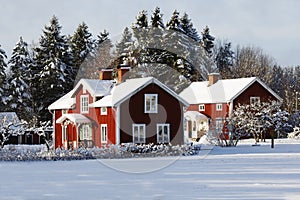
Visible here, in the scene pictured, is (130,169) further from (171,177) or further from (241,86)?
(241,86)

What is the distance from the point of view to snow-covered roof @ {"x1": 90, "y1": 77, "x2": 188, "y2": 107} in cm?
3441

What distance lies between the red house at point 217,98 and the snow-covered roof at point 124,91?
11152 millimetres

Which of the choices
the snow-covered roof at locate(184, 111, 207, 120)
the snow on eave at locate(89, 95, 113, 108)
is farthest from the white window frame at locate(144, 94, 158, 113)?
the snow-covered roof at locate(184, 111, 207, 120)

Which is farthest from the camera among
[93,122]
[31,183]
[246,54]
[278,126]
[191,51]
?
[246,54]

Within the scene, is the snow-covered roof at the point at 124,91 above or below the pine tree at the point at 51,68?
below

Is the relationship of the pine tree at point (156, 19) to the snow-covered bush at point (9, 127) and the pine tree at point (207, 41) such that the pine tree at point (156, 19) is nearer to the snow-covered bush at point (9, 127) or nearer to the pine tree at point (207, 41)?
the pine tree at point (207, 41)

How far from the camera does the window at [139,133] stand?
34.5m

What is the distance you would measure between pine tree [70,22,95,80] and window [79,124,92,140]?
22243 millimetres

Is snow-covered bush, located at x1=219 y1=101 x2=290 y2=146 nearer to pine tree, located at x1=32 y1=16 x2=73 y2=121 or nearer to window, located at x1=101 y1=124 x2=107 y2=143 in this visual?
window, located at x1=101 y1=124 x2=107 y2=143

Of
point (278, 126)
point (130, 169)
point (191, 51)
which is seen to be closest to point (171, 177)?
point (130, 169)

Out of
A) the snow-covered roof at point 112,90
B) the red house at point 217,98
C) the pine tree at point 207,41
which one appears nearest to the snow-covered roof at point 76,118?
the snow-covered roof at point 112,90

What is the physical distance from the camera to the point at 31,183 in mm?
16000

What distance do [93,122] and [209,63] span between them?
30.6 m

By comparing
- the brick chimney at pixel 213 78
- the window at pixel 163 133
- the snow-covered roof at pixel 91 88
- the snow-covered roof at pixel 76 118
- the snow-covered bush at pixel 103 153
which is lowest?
the snow-covered bush at pixel 103 153
